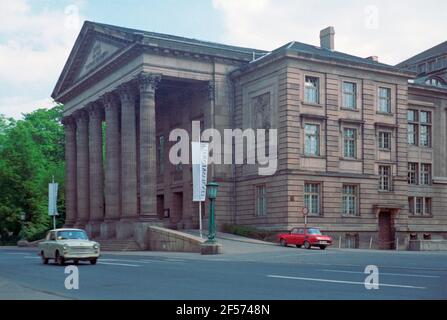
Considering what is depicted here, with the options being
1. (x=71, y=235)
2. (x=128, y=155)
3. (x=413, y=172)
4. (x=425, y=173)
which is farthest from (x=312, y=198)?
(x=71, y=235)

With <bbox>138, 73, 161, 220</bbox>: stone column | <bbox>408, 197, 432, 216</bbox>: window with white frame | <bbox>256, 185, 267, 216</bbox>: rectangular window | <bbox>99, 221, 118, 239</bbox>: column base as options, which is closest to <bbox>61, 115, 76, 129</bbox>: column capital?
<bbox>99, 221, 118, 239</bbox>: column base

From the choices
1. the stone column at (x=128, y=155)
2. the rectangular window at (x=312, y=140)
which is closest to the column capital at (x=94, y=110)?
the stone column at (x=128, y=155)

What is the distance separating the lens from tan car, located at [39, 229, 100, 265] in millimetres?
27141

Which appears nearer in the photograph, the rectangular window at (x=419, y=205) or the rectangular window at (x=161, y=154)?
the rectangular window at (x=419, y=205)

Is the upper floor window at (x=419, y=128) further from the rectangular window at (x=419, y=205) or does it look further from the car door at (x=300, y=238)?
the car door at (x=300, y=238)

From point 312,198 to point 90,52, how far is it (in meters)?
25.8

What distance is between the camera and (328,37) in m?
60.3

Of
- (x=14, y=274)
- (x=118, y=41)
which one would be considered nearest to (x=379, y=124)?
(x=118, y=41)

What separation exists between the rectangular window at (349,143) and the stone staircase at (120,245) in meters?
17.2

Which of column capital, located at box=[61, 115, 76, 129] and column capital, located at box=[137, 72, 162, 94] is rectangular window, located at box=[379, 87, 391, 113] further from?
column capital, located at box=[61, 115, 76, 129]

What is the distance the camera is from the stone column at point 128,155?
170ft

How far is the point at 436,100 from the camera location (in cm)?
5947

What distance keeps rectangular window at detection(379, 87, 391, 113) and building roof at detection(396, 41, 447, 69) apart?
75.5 feet
